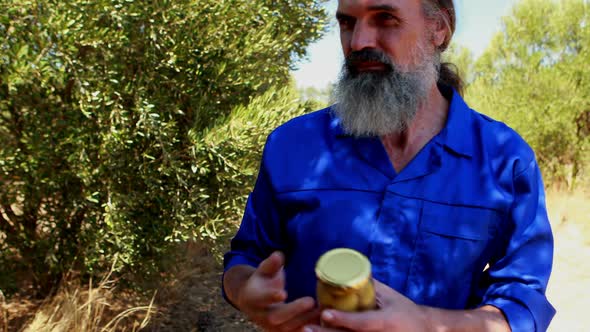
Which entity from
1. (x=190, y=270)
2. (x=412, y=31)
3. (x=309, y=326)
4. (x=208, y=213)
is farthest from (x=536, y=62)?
(x=309, y=326)

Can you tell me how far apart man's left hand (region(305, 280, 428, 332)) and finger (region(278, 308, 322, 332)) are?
64mm

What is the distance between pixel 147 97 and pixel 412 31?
2.60 meters

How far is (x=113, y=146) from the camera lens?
3729 millimetres

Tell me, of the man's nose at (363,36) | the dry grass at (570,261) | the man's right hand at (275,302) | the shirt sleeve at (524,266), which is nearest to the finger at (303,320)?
the man's right hand at (275,302)

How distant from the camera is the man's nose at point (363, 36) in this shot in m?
1.67

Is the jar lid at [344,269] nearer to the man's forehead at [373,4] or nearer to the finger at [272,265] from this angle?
the finger at [272,265]

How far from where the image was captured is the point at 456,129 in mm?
1659

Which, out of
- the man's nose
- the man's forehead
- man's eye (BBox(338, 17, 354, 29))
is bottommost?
the man's nose

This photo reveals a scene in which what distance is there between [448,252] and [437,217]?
102 mm

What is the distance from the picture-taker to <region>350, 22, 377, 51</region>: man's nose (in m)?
1.67

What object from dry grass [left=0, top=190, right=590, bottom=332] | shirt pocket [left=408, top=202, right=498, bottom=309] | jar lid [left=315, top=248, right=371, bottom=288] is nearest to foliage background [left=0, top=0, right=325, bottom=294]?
dry grass [left=0, top=190, right=590, bottom=332]

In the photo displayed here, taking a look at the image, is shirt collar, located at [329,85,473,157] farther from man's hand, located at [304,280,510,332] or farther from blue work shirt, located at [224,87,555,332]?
man's hand, located at [304,280,510,332]

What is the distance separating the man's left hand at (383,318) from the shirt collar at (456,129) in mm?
606

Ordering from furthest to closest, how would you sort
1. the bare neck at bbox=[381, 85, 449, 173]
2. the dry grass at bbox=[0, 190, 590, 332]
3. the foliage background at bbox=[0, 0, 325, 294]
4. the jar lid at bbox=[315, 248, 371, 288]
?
the dry grass at bbox=[0, 190, 590, 332] < the foliage background at bbox=[0, 0, 325, 294] < the bare neck at bbox=[381, 85, 449, 173] < the jar lid at bbox=[315, 248, 371, 288]
